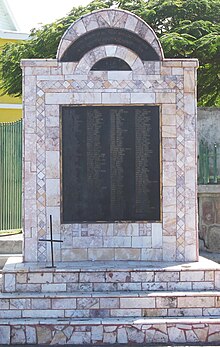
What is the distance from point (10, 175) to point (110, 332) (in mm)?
6951

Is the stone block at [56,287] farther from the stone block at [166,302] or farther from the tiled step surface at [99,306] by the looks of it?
the stone block at [166,302]

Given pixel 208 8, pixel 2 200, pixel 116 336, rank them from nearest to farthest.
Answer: pixel 116 336 → pixel 2 200 → pixel 208 8

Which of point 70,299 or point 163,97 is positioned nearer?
Answer: point 70,299

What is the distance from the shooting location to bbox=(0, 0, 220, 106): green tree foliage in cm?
1482

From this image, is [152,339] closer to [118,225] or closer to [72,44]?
[118,225]

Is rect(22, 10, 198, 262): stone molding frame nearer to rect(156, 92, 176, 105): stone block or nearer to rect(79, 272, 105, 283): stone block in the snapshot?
rect(156, 92, 176, 105): stone block

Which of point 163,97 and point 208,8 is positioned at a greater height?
point 208,8

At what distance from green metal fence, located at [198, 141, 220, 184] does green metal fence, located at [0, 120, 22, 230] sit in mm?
4078

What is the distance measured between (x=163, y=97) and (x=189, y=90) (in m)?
0.39

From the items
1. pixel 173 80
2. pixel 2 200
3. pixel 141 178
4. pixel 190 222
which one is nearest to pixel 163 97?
pixel 173 80

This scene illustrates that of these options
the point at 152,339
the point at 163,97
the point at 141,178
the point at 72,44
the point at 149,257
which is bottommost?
the point at 152,339

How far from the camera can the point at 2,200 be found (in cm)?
1391

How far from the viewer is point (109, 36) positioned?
29.6 feet

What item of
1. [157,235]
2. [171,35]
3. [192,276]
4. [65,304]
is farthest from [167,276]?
[171,35]
